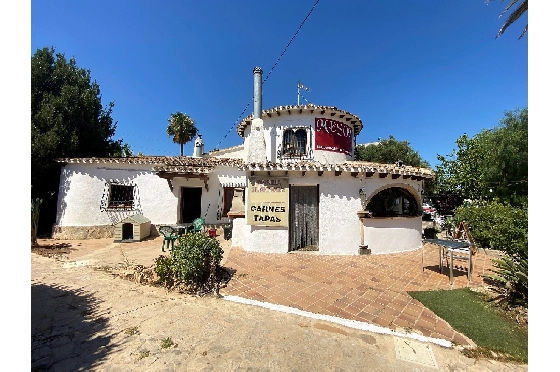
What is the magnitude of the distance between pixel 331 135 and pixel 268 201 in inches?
310

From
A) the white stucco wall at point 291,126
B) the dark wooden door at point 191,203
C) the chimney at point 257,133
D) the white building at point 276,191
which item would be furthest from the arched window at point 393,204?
the dark wooden door at point 191,203

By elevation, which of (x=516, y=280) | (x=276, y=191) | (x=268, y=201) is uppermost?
(x=276, y=191)

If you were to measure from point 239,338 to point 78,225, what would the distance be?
1371 centimetres

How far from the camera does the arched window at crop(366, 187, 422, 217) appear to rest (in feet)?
31.3

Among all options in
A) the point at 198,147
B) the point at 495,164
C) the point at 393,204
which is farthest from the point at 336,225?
the point at 495,164

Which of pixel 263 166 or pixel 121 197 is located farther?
pixel 121 197

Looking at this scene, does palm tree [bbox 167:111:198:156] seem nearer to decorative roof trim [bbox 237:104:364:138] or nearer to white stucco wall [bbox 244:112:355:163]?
decorative roof trim [bbox 237:104:364:138]

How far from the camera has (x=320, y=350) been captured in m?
3.49

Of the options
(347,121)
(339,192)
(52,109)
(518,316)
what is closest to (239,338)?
(518,316)

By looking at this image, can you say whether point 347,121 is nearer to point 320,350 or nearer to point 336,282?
point 336,282

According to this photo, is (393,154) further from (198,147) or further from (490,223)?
(198,147)

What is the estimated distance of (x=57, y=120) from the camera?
12844 millimetres

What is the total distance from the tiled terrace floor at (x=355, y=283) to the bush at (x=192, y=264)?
65cm

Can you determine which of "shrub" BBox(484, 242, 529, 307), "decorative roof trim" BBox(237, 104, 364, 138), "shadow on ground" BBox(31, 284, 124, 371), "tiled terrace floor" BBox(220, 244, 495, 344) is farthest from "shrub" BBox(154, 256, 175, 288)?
"decorative roof trim" BBox(237, 104, 364, 138)
